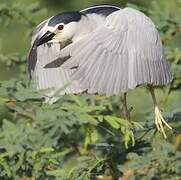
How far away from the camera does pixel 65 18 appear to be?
188 centimetres

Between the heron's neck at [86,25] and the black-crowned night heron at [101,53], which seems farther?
the heron's neck at [86,25]

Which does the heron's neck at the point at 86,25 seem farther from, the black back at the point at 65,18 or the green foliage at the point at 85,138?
the green foliage at the point at 85,138

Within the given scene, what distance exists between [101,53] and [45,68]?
21 cm

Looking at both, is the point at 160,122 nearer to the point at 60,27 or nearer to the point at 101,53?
the point at 101,53

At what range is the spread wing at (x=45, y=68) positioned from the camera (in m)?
1.90

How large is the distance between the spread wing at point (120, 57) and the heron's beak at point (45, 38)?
0.25ft

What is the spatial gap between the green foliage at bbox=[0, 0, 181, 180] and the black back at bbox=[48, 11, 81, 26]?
0.56 ft

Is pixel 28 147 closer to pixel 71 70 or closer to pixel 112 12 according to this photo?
pixel 71 70

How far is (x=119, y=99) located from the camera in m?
2.12

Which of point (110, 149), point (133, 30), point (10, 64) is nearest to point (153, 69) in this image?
point (133, 30)

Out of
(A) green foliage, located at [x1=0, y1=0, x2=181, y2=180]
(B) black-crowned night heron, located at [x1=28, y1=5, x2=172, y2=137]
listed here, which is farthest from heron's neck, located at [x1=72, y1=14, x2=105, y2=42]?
(A) green foliage, located at [x1=0, y1=0, x2=181, y2=180]

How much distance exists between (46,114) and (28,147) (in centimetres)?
18

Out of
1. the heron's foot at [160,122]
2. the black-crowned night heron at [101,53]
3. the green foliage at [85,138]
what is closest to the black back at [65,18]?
the black-crowned night heron at [101,53]

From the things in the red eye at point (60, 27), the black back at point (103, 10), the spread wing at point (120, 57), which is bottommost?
the spread wing at point (120, 57)
